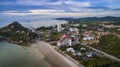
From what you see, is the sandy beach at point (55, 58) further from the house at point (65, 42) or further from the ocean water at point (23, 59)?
the house at point (65, 42)

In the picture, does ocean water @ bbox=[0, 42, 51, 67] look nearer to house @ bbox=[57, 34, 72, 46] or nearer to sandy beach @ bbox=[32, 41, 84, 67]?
sandy beach @ bbox=[32, 41, 84, 67]

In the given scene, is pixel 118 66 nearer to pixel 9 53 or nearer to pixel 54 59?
pixel 54 59

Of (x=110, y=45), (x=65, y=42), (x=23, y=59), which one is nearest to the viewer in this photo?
(x=23, y=59)

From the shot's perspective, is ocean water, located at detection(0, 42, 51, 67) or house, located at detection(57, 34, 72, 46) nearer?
ocean water, located at detection(0, 42, 51, 67)

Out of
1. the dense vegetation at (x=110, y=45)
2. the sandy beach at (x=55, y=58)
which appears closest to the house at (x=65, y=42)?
the sandy beach at (x=55, y=58)

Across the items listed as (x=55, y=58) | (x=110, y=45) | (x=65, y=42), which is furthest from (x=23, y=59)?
(x=110, y=45)

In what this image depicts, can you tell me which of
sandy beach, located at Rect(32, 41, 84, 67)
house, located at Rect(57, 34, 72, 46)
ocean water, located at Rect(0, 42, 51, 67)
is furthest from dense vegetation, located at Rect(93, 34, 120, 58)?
ocean water, located at Rect(0, 42, 51, 67)

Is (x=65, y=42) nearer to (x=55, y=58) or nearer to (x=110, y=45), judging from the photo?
(x=110, y=45)

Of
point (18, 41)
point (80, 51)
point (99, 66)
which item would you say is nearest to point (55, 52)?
point (80, 51)

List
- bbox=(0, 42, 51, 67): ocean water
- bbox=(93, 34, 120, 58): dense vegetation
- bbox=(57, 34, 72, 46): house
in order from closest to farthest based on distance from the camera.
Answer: bbox=(0, 42, 51, 67): ocean water, bbox=(93, 34, 120, 58): dense vegetation, bbox=(57, 34, 72, 46): house

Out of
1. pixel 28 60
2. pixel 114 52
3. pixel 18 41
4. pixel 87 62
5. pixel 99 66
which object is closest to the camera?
pixel 99 66

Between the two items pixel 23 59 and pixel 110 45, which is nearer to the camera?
pixel 23 59
